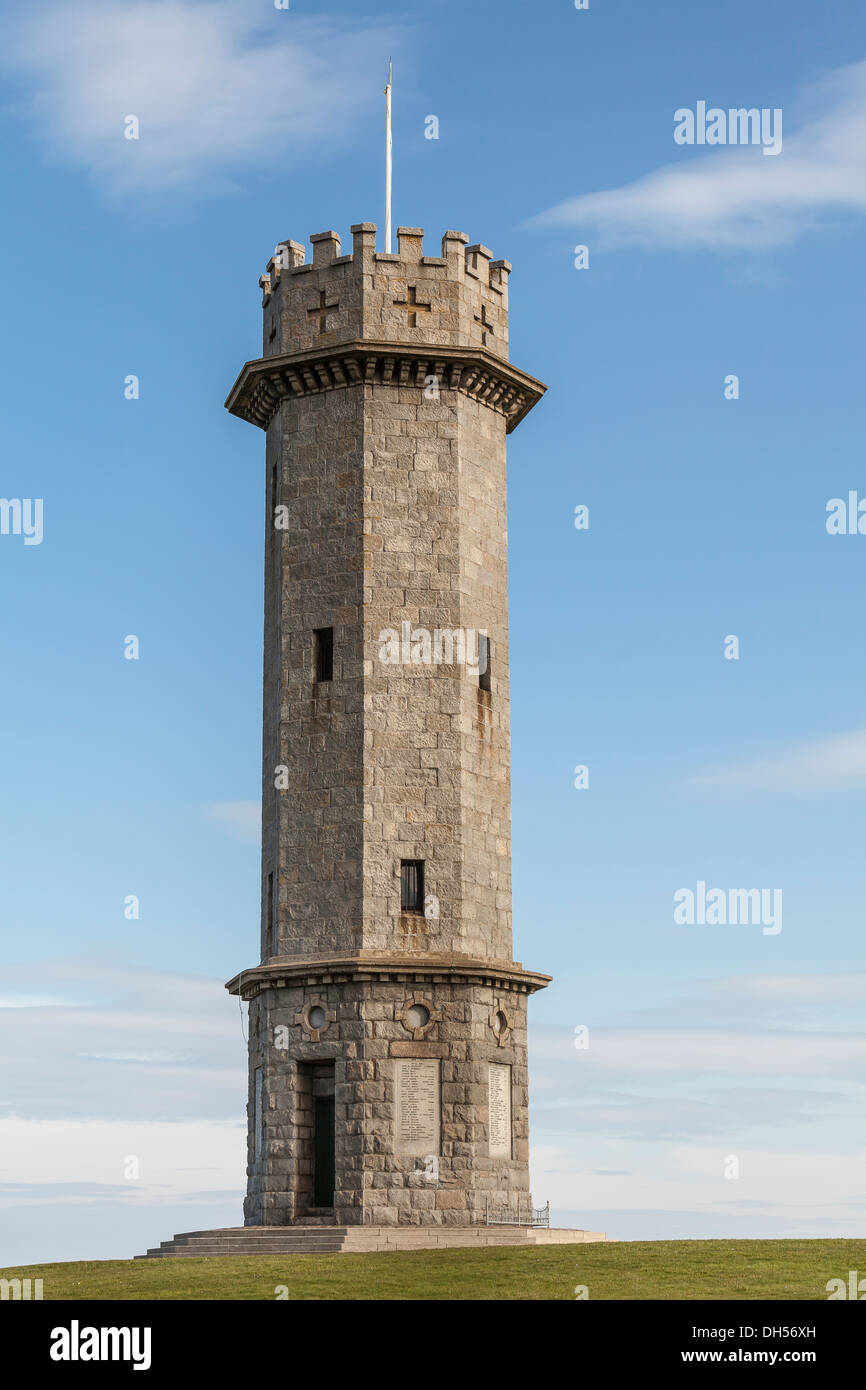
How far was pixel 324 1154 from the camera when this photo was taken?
3756 cm

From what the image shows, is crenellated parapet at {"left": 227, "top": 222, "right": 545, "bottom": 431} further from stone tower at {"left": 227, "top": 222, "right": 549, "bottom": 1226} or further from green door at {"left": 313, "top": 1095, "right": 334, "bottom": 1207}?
green door at {"left": 313, "top": 1095, "right": 334, "bottom": 1207}

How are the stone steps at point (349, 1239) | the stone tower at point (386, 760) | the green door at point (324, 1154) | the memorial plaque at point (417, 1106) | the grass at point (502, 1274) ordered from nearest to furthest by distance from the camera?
the grass at point (502, 1274) → the stone steps at point (349, 1239) → the memorial plaque at point (417, 1106) → the stone tower at point (386, 760) → the green door at point (324, 1154)

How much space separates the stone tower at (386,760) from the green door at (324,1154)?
54 millimetres

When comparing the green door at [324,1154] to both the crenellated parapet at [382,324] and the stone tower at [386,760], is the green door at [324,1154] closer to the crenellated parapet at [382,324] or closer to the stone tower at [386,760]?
the stone tower at [386,760]

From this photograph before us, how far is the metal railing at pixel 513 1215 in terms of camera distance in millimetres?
36750

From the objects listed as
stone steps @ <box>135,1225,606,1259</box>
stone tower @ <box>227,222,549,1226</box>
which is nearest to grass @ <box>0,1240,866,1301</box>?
stone steps @ <box>135,1225,606,1259</box>

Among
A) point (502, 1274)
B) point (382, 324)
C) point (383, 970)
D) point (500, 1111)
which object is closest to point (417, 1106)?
point (500, 1111)

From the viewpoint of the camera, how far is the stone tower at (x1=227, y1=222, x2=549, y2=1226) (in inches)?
1465

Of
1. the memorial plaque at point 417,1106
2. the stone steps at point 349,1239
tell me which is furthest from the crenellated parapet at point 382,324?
the stone steps at point 349,1239

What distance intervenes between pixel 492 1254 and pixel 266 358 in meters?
20.0

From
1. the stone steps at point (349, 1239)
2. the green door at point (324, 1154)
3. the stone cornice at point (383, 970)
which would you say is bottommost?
the stone steps at point (349, 1239)
